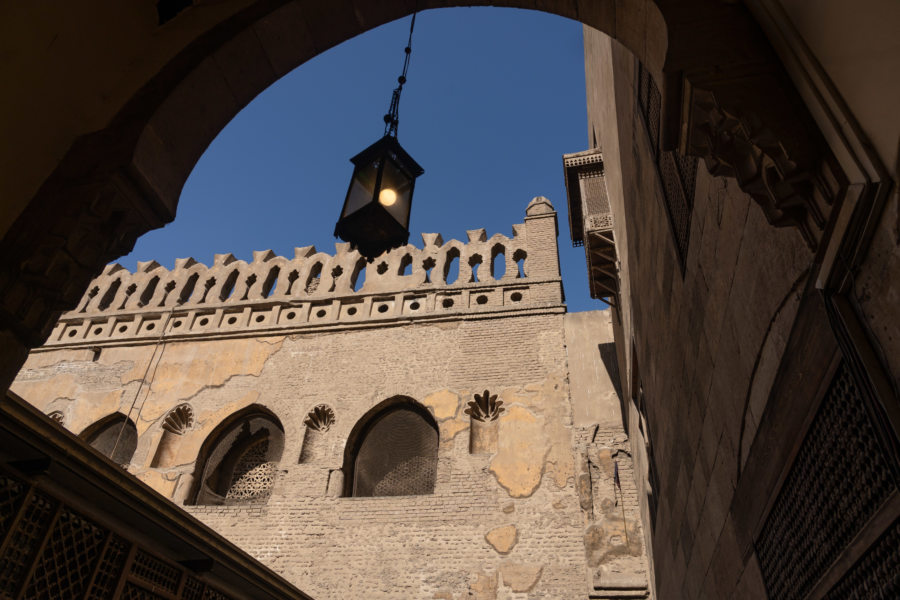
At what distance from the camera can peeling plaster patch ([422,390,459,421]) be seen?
356 inches

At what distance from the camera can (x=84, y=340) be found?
37.5 ft

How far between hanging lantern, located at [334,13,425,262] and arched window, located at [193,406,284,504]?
23.5ft

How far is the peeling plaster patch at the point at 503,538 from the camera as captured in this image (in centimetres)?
770

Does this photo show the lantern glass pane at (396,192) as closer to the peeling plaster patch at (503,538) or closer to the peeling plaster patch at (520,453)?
the peeling plaster patch at (503,538)

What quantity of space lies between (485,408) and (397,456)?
4.87 feet

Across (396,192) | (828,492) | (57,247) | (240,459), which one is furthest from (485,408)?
(57,247)

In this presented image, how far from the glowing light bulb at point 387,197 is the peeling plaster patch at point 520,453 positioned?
237 inches

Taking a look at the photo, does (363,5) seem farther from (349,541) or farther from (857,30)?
(349,541)

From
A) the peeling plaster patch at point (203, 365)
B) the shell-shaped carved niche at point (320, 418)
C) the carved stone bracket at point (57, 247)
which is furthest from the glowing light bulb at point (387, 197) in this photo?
the peeling plaster patch at point (203, 365)

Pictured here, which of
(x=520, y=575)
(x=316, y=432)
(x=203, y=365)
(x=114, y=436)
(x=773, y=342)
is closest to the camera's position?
(x=773, y=342)

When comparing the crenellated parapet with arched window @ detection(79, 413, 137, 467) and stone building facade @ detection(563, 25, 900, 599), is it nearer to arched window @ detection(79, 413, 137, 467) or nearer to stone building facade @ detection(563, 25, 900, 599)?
arched window @ detection(79, 413, 137, 467)

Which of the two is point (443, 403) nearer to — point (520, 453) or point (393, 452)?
point (393, 452)

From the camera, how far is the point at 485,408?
9.13 metres

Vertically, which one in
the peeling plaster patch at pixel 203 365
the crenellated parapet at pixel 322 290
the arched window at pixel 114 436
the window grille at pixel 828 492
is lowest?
the window grille at pixel 828 492
